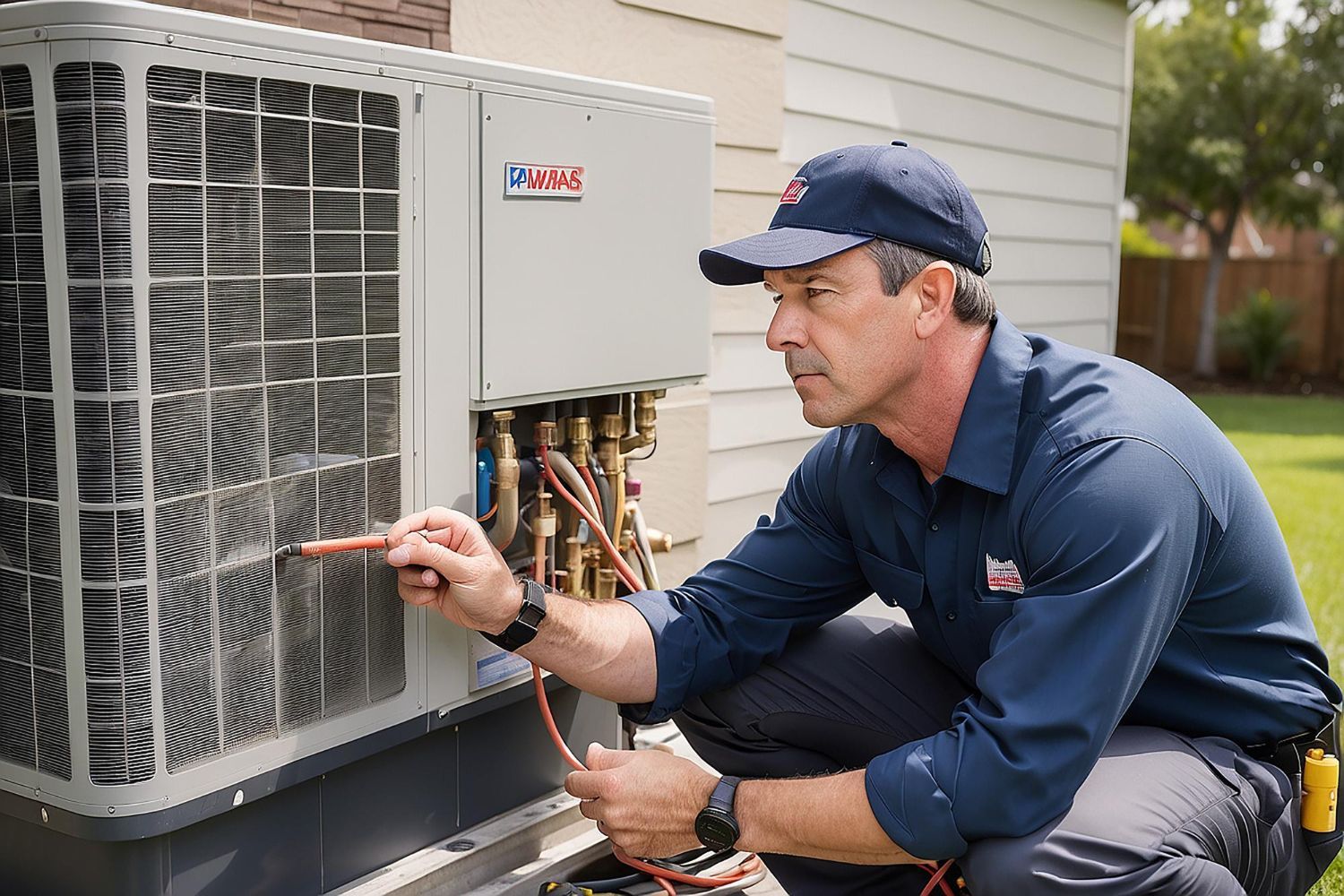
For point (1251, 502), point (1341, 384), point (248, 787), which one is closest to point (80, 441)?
point (248, 787)

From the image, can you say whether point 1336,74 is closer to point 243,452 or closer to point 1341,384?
point 1341,384

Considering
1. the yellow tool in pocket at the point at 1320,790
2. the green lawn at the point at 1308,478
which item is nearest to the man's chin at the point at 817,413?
the yellow tool in pocket at the point at 1320,790

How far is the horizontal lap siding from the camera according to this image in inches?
130

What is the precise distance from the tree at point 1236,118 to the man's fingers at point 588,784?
14560 mm

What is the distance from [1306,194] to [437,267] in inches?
695

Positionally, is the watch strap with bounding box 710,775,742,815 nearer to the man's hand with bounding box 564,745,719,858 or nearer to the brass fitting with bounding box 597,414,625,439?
the man's hand with bounding box 564,745,719,858

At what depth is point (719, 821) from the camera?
5.49 feet

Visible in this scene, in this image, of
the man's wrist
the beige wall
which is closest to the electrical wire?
the man's wrist

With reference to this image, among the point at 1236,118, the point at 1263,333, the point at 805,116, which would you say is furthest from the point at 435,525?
the point at 1236,118

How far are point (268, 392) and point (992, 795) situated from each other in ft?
3.31

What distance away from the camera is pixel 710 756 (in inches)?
84.0

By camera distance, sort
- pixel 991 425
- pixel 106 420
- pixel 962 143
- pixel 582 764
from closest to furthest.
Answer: pixel 106 420 < pixel 991 425 < pixel 582 764 < pixel 962 143

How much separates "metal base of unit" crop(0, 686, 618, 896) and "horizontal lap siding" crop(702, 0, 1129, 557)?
3.86 ft

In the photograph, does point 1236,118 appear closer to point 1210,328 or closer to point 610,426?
point 1210,328
